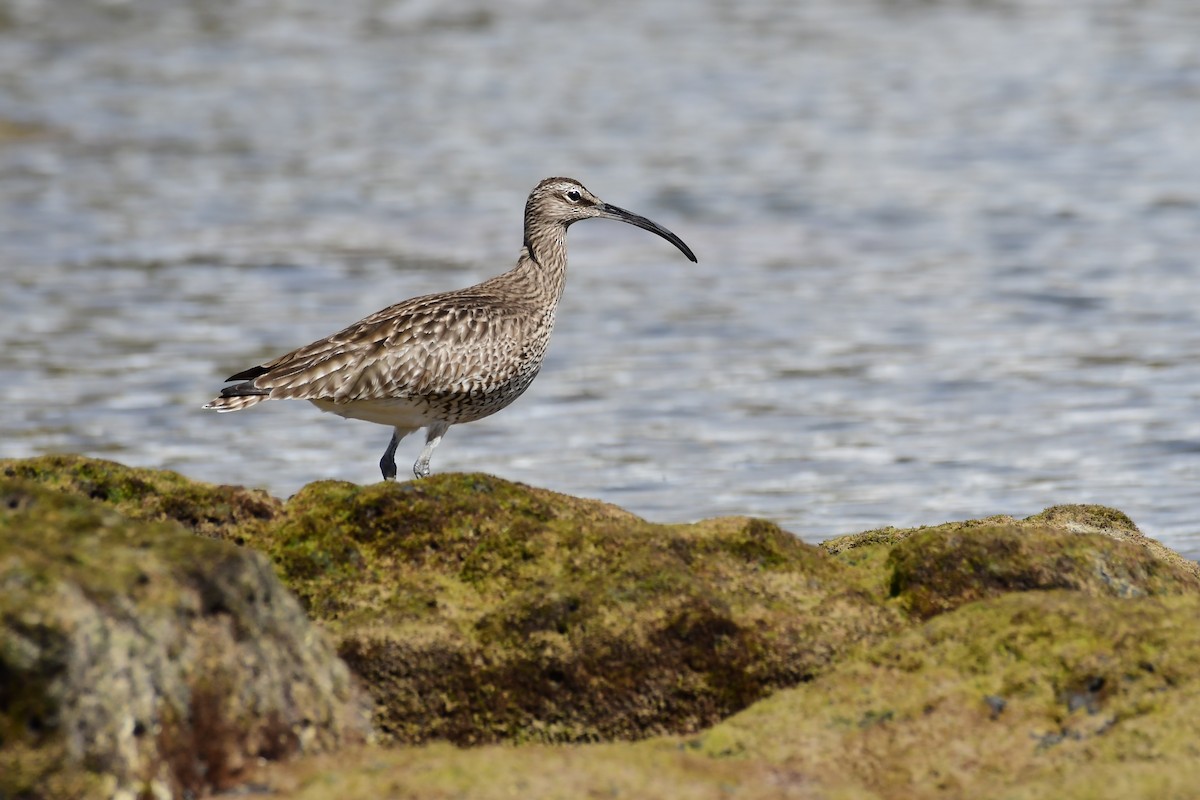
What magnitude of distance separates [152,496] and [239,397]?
3.43 m

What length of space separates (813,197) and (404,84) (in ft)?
33.0

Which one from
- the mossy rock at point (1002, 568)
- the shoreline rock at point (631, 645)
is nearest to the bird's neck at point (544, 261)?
the shoreline rock at point (631, 645)

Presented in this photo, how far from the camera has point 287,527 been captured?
6301 mm

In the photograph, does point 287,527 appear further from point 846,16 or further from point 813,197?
point 846,16

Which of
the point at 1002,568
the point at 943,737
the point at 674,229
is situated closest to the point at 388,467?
the point at 1002,568

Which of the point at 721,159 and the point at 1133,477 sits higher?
the point at 721,159

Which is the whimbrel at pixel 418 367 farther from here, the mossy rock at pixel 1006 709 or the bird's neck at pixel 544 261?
the mossy rock at pixel 1006 709

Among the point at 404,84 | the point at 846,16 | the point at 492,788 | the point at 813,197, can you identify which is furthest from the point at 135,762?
the point at 846,16

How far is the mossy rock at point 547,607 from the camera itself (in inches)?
223

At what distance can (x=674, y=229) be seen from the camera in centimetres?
2030

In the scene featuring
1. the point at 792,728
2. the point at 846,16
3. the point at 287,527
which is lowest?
the point at 792,728

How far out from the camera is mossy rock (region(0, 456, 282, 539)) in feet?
20.8

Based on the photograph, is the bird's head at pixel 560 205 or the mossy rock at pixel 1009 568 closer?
the mossy rock at pixel 1009 568

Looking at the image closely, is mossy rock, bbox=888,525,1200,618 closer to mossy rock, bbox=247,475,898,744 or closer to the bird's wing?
mossy rock, bbox=247,475,898,744
